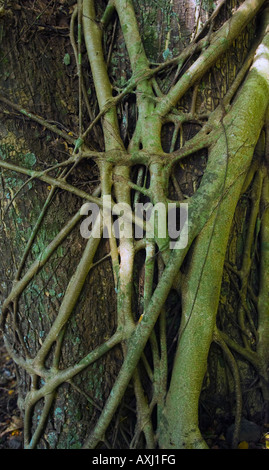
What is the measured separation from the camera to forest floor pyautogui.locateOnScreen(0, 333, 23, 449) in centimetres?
226

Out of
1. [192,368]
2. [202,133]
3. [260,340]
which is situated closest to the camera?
[192,368]

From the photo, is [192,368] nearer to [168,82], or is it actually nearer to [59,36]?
[168,82]

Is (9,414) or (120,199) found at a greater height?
(120,199)

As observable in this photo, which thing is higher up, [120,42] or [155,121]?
[120,42]

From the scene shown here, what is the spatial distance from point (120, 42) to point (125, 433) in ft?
7.37

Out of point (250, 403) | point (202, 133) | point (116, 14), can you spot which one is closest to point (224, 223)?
point (202, 133)

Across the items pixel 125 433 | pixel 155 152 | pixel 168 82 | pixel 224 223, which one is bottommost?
pixel 125 433

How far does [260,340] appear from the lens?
2.28 meters

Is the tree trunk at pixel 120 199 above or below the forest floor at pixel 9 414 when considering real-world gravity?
above

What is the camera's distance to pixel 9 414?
8.11 feet

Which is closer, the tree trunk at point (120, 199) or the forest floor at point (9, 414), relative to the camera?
the tree trunk at point (120, 199)

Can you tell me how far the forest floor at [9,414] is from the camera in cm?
226

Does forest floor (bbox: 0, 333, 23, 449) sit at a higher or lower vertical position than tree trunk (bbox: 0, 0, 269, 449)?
lower

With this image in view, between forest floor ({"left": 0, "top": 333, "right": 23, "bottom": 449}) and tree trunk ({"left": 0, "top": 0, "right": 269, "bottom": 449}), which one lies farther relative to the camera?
forest floor ({"left": 0, "top": 333, "right": 23, "bottom": 449})
